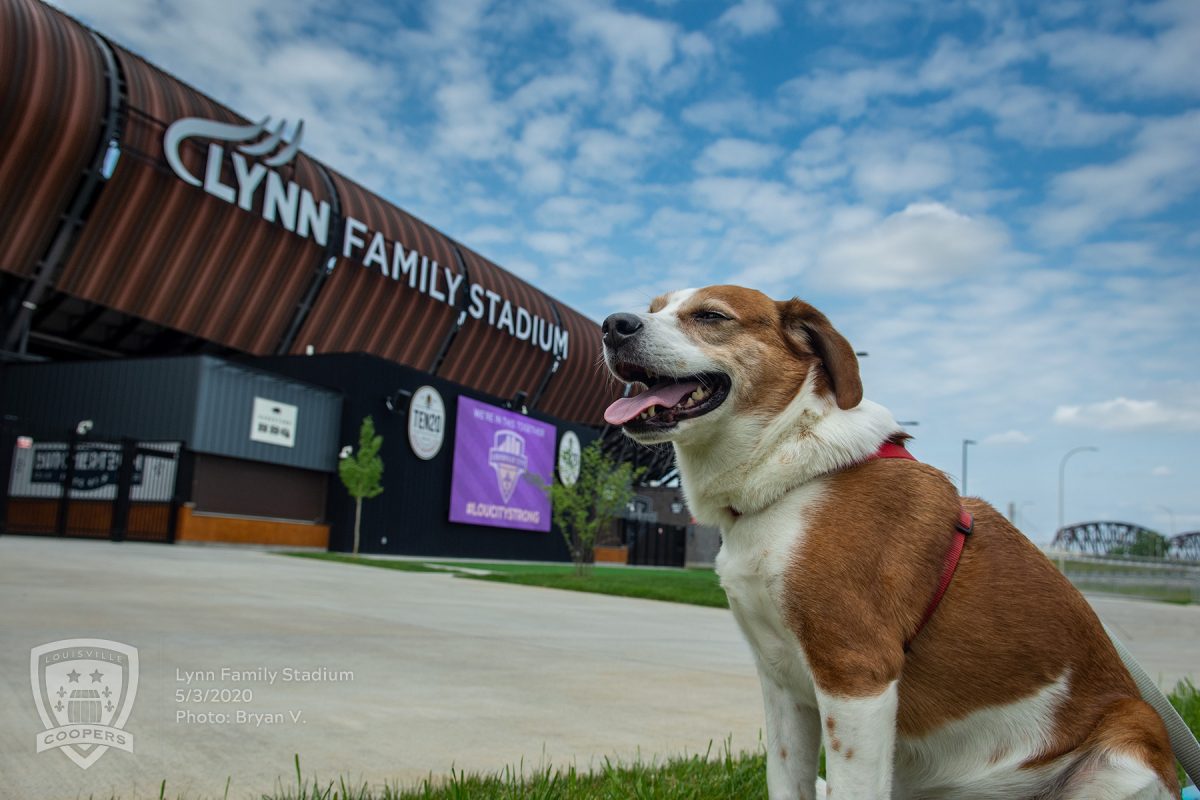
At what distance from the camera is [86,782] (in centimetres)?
247

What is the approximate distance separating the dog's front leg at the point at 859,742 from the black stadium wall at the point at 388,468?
86.5 feet

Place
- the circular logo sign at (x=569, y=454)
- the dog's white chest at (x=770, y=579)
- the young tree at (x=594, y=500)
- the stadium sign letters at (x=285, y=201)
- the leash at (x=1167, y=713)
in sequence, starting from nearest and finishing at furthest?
the dog's white chest at (x=770, y=579), the leash at (x=1167, y=713), the young tree at (x=594, y=500), the stadium sign letters at (x=285, y=201), the circular logo sign at (x=569, y=454)

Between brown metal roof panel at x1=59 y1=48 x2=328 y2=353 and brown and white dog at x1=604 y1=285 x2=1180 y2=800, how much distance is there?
24.2m

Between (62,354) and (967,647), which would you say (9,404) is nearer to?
(62,354)

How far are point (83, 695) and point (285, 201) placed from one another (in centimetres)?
2561

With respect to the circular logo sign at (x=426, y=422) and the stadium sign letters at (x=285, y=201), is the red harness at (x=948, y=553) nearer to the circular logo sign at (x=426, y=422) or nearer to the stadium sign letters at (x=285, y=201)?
the stadium sign letters at (x=285, y=201)

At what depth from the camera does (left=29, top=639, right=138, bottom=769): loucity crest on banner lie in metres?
2.81

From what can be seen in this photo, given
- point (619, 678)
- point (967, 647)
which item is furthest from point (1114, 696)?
point (619, 678)

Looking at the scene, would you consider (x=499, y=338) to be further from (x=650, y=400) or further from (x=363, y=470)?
(x=650, y=400)

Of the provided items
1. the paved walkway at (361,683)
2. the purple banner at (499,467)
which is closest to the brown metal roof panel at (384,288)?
the purple banner at (499,467)

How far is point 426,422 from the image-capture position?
2938cm

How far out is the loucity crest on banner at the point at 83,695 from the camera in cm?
281

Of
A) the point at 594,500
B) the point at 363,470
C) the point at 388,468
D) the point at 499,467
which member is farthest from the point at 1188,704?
the point at 499,467

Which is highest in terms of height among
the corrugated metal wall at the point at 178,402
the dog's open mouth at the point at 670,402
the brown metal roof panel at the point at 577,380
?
the brown metal roof panel at the point at 577,380
